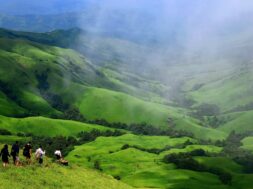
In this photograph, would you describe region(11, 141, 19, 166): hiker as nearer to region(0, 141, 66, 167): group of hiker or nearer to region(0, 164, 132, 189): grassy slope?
region(0, 141, 66, 167): group of hiker

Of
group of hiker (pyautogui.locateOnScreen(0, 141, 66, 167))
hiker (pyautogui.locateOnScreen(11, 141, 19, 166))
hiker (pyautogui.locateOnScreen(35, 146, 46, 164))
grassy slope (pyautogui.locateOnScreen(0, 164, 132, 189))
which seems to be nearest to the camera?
grassy slope (pyautogui.locateOnScreen(0, 164, 132, 189))

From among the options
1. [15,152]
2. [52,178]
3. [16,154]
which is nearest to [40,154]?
[52,178]

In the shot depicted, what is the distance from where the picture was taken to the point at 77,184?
96.1 metres

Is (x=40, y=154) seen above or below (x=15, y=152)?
above

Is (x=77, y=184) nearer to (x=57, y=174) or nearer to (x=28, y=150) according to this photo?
(x=57, y=174)

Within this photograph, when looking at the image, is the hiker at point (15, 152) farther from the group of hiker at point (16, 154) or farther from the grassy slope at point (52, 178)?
the grassy slope at point (52, 178)

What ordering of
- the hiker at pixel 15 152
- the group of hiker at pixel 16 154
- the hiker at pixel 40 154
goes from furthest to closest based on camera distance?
the hiker at pixel 40 154 < the hiker at pixel 15 152 < the group of hiker at pixel 16 154

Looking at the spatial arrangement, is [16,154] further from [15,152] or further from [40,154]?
[40,154]

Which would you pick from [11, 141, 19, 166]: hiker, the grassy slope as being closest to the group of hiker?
[11, 141, 19, 166]: hiker

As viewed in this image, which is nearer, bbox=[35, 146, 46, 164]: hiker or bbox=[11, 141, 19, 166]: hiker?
bbox=[11, 141, 19, 166]: hiker

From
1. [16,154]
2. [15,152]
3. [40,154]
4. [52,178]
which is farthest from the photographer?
[40,154]

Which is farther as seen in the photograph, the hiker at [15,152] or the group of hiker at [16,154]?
the hiker at [15,152]

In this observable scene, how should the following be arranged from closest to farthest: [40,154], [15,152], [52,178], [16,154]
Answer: [15,152], [16,154], [52,178], [40,154]

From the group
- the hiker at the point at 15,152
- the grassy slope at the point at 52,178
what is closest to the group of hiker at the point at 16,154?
the hiker at the point at 15,152
